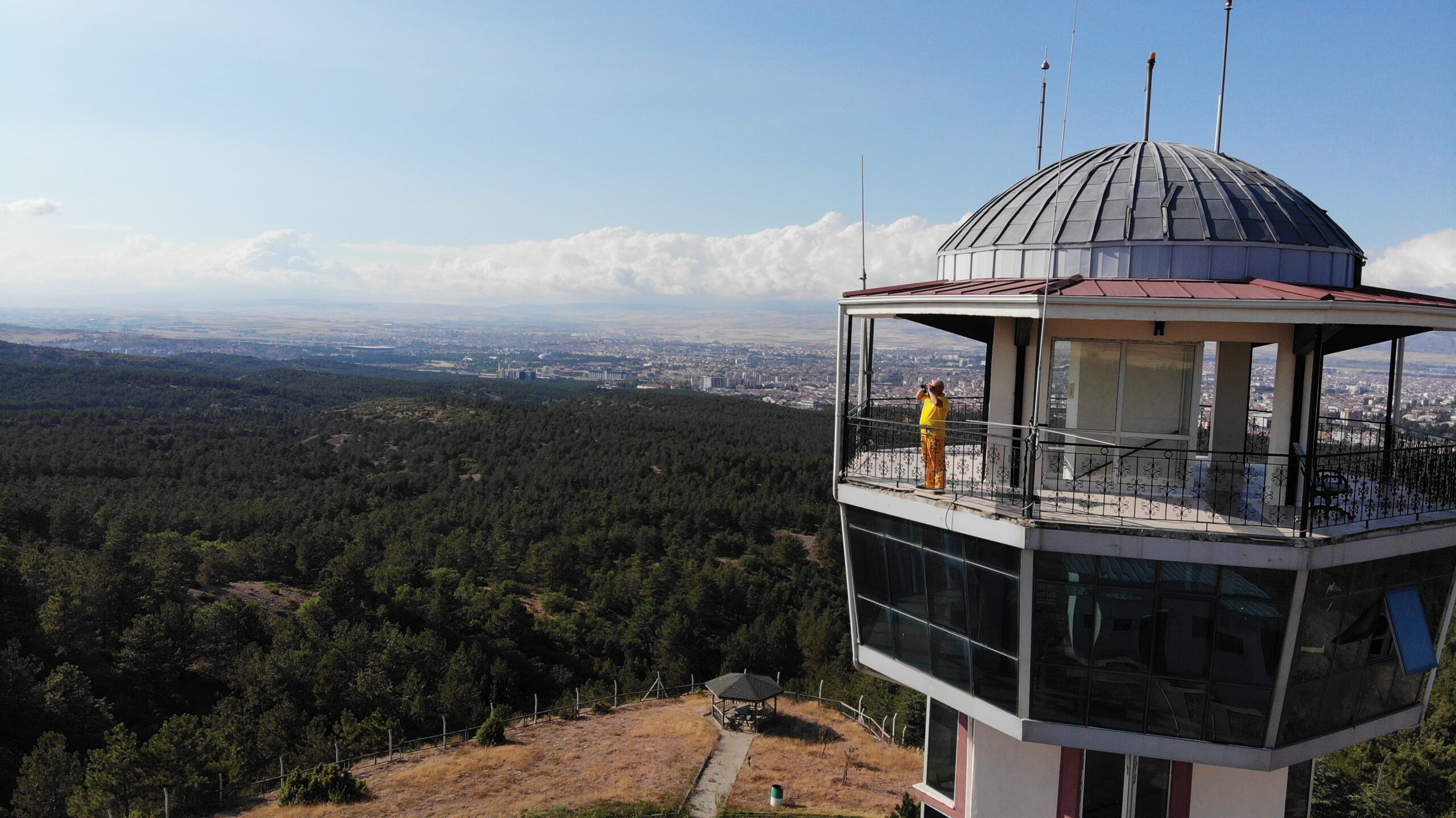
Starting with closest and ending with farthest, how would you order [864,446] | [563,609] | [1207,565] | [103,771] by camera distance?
[1207,565], [864,446], [103,771], [563,609]

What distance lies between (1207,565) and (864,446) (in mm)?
5717

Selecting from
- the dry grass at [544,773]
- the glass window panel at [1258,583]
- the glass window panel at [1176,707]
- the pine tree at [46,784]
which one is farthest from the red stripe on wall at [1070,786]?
the pine tree at [46,784]

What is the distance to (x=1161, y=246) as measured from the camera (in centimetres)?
1490

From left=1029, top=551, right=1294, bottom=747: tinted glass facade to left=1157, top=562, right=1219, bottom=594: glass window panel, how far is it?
0.01 metres

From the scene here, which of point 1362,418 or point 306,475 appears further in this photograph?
point 306,475

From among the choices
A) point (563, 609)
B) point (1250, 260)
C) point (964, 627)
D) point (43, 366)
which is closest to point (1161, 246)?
point (1250, 260)

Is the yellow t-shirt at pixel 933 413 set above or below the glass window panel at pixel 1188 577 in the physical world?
above

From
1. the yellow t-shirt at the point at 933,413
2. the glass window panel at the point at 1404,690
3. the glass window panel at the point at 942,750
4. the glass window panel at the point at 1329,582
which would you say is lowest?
the glass window panel at the point at 942,750

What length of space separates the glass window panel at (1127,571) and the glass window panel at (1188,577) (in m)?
0.13

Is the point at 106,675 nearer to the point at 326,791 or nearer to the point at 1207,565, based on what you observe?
the point at 326,791

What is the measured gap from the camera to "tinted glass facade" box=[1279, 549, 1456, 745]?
1289 centimetres

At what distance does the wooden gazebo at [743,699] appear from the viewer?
39406 mm

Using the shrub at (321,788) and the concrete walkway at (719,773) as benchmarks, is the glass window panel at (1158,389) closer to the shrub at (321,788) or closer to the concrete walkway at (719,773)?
the concrete walkway at (719,773)

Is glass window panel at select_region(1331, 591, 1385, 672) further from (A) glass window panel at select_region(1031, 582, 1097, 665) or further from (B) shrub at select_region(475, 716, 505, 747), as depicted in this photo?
(B) shrub at select_region(475, 716, 505, 747)
